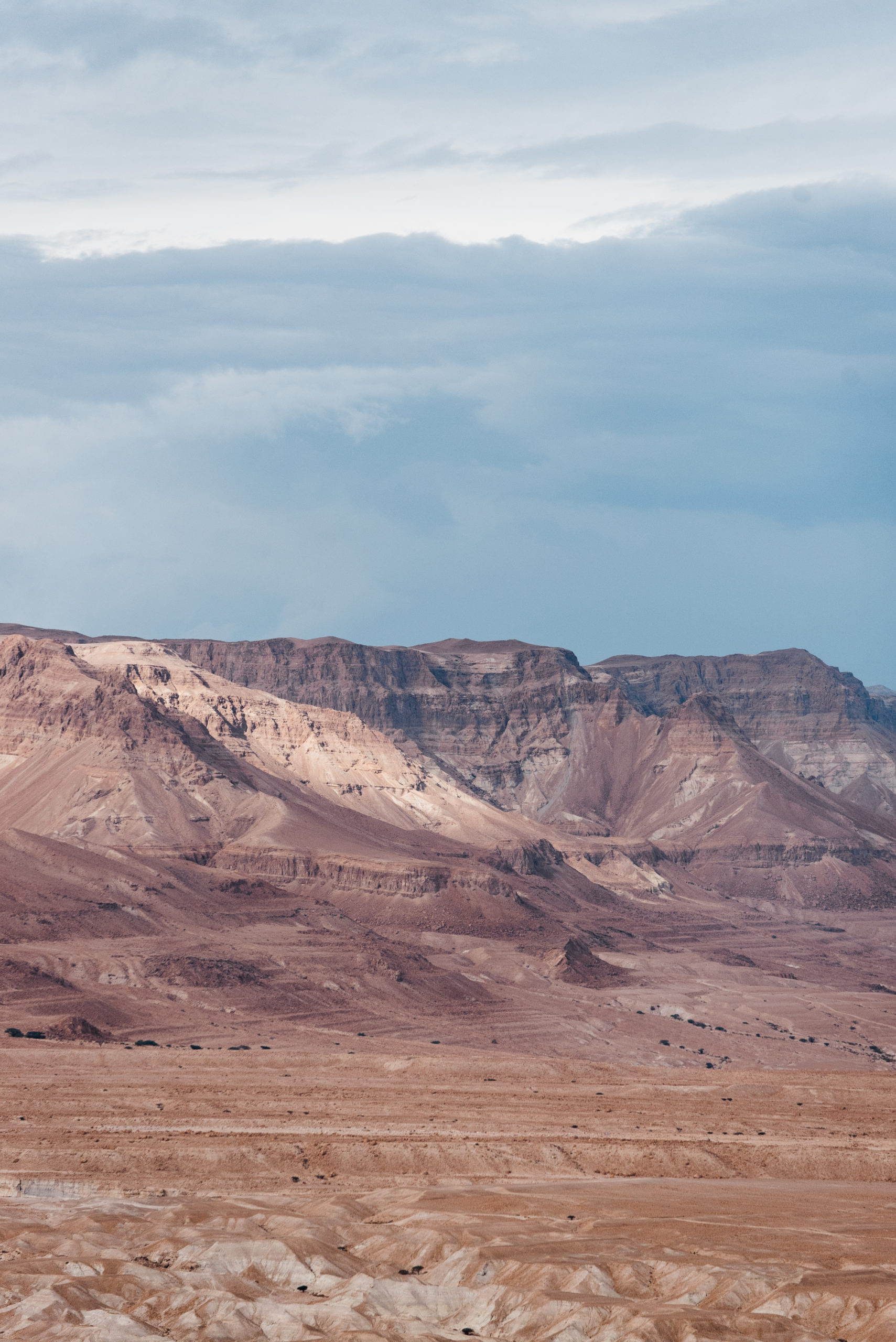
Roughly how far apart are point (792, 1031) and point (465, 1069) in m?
66.7

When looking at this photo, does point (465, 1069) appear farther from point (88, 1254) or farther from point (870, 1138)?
point (88, 1254)

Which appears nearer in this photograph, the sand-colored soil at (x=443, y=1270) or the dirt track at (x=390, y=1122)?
the sand-colored soil at (x=443, y=1270)

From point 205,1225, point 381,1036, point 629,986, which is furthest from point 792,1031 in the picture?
point 205,1225

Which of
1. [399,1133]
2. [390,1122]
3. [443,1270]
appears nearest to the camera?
[443,1270]

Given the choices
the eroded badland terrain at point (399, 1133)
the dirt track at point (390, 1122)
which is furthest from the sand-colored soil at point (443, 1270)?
the dirt track at point (390, 1122)

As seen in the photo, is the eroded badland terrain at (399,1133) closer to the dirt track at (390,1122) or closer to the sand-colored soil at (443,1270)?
the sand-colored soil at (443,1270)

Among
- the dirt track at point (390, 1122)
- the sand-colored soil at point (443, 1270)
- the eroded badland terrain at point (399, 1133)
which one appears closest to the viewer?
the sand-colored soil at point (443, 1270)

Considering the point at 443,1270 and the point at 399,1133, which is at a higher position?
the point at 443,1270

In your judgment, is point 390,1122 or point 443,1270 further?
point 390,1122

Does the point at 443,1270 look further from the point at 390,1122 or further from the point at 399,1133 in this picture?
the point at 390,1122

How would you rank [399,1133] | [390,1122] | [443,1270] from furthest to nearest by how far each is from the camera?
[390,1122]
[399,1133]
[443,1270]

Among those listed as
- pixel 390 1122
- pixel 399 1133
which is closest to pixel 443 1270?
pixel 399 1133

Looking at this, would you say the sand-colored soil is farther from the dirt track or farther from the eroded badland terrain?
the dirt track

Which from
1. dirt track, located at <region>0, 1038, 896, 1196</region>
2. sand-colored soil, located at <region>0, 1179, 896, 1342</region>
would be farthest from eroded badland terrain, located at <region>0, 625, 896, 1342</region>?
dirt track, located at <region>0, 1038, 896, 1196</region>
